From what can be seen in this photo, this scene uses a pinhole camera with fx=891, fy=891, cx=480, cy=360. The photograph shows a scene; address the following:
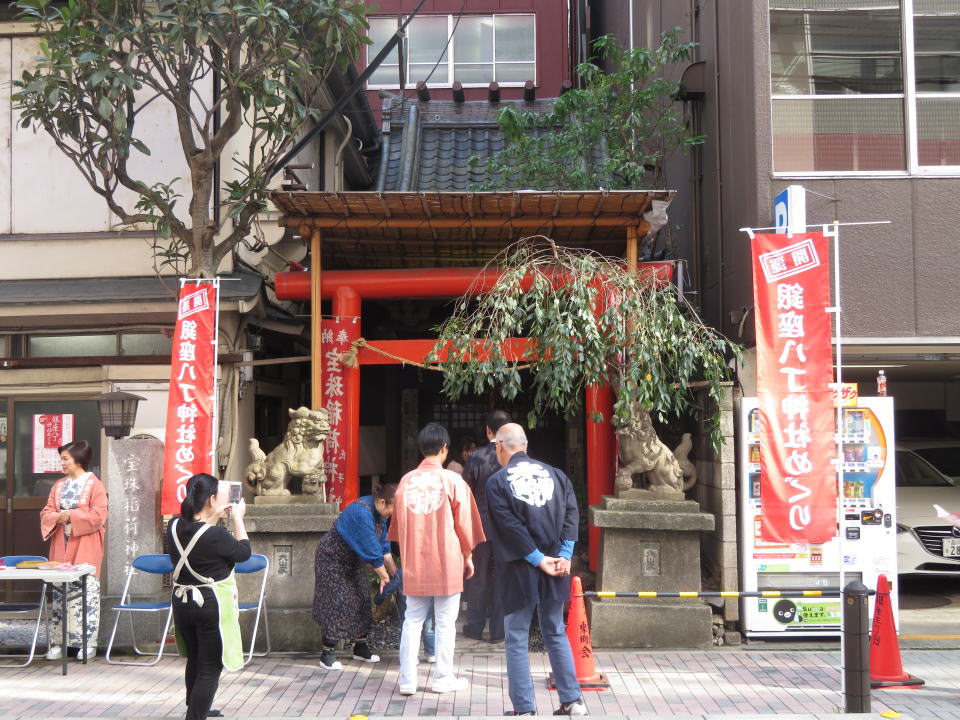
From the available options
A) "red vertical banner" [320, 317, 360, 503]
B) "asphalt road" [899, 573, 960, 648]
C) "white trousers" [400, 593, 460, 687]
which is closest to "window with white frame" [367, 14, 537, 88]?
"red vertical banner" [320, 317, 360, 503]

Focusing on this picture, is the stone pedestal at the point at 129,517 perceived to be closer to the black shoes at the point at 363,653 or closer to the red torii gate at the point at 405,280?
the red torii gate at the point at 405,280

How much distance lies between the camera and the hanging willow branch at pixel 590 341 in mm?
8469

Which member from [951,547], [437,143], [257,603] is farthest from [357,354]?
[437,143]

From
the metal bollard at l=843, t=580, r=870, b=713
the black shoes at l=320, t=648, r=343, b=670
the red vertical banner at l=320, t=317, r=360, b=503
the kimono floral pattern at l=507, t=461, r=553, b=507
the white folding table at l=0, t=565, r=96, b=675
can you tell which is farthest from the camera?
the red vertical banner at l=320, t=317, r=360, b=503

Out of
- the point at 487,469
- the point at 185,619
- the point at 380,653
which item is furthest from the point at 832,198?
the point at 185,619

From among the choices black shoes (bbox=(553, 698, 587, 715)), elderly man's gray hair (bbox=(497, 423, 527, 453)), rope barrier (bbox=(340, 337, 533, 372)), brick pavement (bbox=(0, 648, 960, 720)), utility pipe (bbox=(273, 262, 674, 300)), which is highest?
utility pipe (bbox=(273, 262, 674, 300))

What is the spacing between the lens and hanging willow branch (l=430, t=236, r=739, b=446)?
8.47 meters

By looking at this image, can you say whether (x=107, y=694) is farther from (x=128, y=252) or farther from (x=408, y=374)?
(x=408, y=374)

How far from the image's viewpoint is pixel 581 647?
741 centimetres

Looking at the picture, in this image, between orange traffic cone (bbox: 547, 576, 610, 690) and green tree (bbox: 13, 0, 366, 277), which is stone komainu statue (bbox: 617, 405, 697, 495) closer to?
orange traffic cone (bbox: 547, 576, 610, 690)

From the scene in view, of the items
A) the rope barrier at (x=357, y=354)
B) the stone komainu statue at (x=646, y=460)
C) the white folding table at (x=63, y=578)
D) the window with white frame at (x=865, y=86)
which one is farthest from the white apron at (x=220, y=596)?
the window with white frame at (x=865, y=86)

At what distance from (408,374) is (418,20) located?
29.0ft

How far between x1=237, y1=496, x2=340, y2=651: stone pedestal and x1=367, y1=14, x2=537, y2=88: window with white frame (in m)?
13.1

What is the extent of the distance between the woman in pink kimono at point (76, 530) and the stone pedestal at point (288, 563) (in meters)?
1.41
